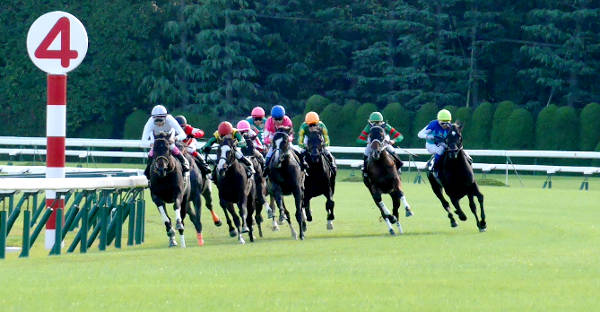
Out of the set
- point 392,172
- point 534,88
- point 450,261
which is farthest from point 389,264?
point 534,88

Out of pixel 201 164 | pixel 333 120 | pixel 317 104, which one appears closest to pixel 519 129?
pixel 333 120

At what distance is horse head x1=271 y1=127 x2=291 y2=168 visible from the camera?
18.6 meters

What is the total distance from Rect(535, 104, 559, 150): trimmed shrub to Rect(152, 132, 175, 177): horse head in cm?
2532

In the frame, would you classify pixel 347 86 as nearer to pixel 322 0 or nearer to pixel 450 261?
pixel 322 0

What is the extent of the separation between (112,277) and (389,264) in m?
2.87

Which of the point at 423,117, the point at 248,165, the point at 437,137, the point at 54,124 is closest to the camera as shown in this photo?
the point at 54,124

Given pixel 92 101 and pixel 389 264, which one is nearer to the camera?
pixel 389 264

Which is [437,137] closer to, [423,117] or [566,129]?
[566,129]

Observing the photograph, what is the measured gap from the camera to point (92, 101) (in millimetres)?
49438

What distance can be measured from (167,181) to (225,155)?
0.87m

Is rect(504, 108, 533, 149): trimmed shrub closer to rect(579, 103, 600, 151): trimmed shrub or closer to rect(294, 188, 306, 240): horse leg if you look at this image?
rect(579, 103, 600, 151): trimmed shrub

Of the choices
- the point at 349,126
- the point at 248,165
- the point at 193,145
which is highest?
the point at 193,145

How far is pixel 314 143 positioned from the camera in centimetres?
1967

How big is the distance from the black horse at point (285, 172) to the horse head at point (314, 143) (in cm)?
53
